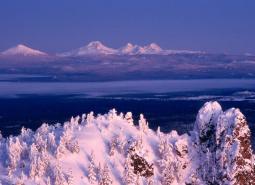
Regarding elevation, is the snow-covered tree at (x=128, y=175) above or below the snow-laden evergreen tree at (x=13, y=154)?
below

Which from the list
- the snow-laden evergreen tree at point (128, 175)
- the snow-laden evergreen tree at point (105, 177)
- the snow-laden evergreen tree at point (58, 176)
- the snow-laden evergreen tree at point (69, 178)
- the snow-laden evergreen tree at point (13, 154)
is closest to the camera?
the snow-laden evergreen tree at point (58, 176)

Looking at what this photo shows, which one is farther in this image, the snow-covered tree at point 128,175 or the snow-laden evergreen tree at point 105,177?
the snow-covered tree at point 128,175

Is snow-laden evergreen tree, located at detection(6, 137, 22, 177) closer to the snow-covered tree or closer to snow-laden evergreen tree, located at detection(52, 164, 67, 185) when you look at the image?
snow-laden evergreen tree, located at detection(52, 164, 67, 185)

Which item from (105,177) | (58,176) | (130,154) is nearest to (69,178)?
(58,176)

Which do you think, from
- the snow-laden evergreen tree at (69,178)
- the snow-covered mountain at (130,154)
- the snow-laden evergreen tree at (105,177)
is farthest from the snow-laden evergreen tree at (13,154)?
the snow-laden evergreen tree at (105,177)

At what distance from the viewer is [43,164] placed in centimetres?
9844

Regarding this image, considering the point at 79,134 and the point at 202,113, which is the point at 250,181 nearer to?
the point at 202,113

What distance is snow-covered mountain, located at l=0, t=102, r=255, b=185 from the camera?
99.5 meters

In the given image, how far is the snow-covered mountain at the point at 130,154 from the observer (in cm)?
9950

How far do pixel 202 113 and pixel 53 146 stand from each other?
29302 mm

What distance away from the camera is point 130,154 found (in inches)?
4178

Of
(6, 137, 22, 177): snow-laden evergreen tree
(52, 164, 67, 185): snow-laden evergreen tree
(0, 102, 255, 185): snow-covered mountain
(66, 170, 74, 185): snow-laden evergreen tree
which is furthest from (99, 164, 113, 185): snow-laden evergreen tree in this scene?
(6, 137, 22, 177): snow-laden evergreen tree

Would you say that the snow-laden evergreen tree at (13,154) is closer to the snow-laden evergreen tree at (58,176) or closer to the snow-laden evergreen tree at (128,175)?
the snow-laden evergreen tree at (58,176)

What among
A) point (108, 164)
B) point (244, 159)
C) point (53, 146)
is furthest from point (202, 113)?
point (53, 146)
